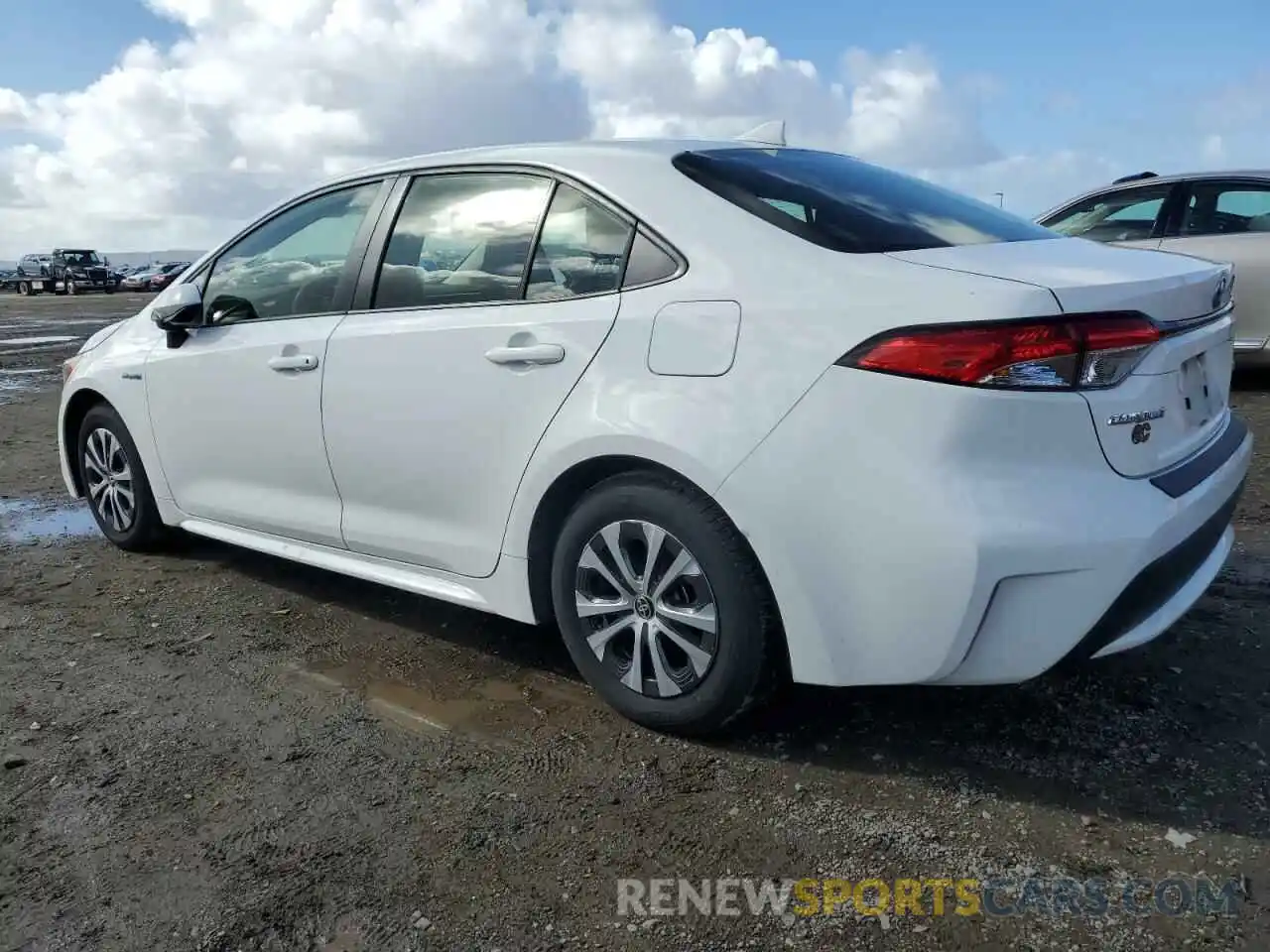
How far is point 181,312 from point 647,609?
2398 millimetres

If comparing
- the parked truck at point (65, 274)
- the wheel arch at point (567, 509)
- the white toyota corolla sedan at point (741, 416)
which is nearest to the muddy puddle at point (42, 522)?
the white toyota corolla sedan at point (741, 416)

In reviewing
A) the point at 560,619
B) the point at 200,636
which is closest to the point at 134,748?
the point at 200,636

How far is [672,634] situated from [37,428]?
767cm

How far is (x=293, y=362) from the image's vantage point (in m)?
3.61

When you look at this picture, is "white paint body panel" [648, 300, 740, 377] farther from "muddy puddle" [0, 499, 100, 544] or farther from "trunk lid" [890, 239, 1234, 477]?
"muddy puddle" [0, 499, 100, 544]

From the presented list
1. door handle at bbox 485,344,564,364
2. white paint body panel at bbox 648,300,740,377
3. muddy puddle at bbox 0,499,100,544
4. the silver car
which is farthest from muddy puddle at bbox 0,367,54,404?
the silver car

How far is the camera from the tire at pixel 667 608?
8.59 ft

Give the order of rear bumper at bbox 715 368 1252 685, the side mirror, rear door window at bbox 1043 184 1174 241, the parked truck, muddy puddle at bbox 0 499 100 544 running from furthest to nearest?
the parked truck, rear door window at bbox 1043 184 1174 241, muddy puddle at bbox 0 499 100 544, the side mirror, rear bumper at bbox 715 368 1252 685

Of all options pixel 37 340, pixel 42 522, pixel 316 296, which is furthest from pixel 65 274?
pixel 316 296

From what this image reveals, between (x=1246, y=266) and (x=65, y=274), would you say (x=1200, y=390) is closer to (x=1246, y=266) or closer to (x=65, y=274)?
(x=1246, y=266)

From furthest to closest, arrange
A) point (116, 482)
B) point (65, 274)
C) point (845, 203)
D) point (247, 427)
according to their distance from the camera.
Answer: point (65, 274) → point (116, 482) → point (247, 427) → point (845, 203)

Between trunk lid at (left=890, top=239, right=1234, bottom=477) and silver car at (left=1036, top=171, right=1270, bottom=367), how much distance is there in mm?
5077

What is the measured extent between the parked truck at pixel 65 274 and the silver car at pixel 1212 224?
4694cm

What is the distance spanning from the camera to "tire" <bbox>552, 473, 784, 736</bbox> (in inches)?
103
